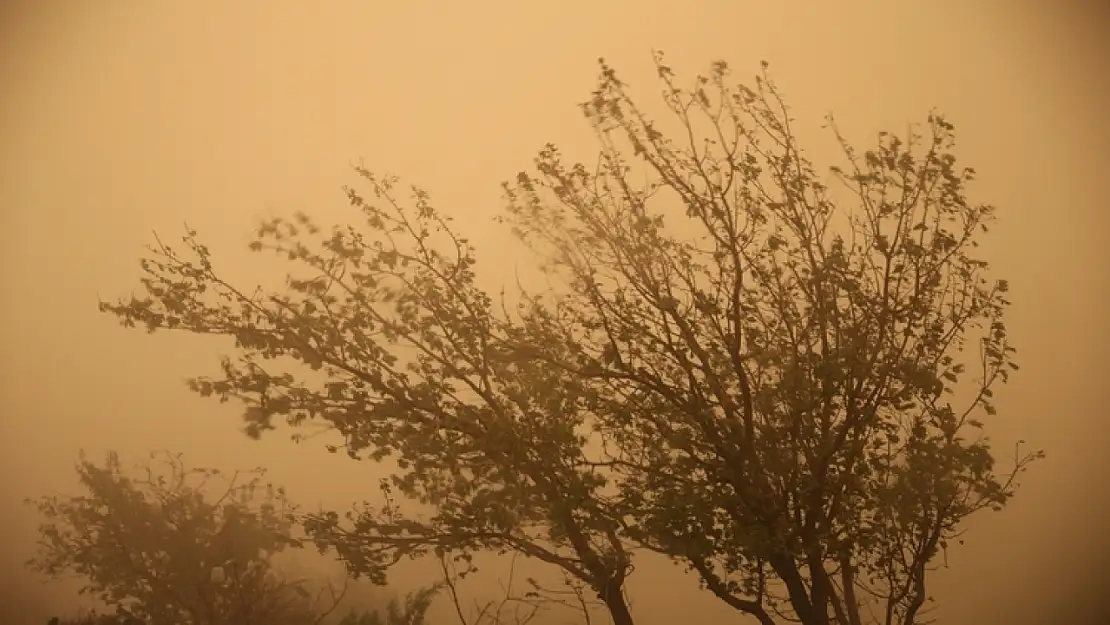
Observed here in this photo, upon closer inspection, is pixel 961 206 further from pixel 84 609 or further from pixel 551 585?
pixel 84 609

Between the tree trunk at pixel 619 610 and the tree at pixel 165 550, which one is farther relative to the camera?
the tree at pixel 165 550

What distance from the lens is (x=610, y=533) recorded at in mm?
8555

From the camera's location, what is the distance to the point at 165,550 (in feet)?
56.7

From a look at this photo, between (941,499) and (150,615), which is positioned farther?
(150,615)

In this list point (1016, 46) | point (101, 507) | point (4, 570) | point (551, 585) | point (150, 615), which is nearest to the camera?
point (551, 585)

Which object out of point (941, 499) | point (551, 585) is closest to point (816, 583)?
point (941, 499)

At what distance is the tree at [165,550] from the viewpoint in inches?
591

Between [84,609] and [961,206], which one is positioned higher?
[961,206]

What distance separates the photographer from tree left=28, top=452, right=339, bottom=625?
15016 mm

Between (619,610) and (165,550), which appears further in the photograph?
(165,550)

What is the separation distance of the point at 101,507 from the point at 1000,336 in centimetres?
2259

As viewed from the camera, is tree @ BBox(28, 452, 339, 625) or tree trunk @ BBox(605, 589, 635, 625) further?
tree @ BBox(28, 452, 339, 625)

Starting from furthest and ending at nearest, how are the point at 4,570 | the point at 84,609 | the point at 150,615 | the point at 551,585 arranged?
the point at 4,570
the point at 84,609
the point at 150,615
the point at 551,585

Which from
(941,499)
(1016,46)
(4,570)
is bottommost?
(941,499)
